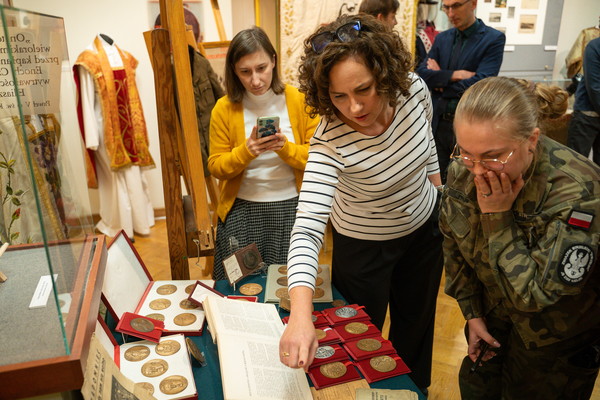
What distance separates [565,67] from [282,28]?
3.17 m

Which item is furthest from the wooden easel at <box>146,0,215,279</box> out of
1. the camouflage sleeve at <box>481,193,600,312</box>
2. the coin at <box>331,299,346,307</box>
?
the camouflage sleeve at <box>481,193,600,312</box>

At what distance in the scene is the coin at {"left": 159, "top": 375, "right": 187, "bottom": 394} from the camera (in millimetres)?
1122

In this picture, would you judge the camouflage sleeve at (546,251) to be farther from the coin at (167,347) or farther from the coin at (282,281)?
the coin at (167,347)

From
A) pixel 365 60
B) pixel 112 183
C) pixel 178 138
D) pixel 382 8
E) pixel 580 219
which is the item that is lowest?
pixel 112 183

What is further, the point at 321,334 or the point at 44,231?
the point at 321,334

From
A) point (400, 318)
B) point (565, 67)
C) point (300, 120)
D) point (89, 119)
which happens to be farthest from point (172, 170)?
point (565, 67)

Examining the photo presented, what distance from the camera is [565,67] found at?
479 cm

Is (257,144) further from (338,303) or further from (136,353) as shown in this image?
(136,353)

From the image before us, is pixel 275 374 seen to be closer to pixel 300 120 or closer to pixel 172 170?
pixel 172 170

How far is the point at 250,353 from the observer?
1227 mm

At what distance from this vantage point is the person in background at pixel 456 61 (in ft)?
10.6

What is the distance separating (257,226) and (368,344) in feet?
3.46

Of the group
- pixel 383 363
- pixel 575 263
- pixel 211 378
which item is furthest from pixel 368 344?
pixel 575 263

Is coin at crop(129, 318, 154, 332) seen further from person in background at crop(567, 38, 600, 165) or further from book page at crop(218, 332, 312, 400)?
person in background at crop(567, 38, 600, 165)
